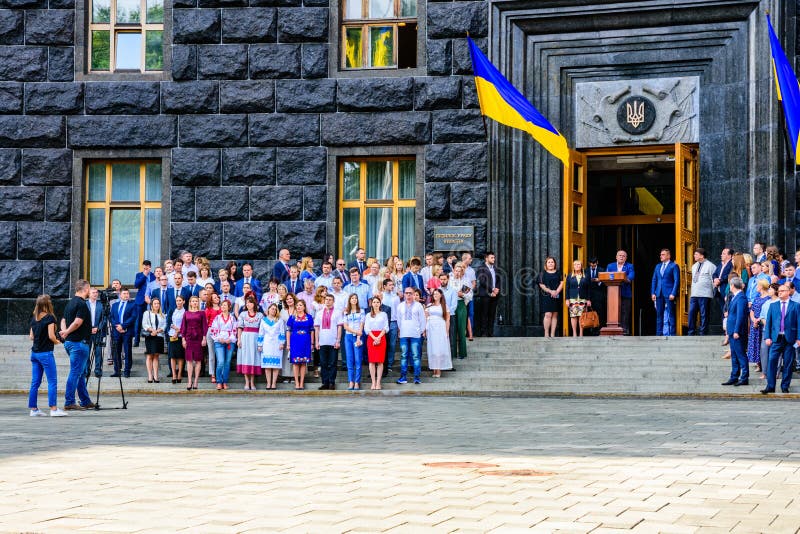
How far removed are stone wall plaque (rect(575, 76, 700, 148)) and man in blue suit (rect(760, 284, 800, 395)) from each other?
6.40 metres

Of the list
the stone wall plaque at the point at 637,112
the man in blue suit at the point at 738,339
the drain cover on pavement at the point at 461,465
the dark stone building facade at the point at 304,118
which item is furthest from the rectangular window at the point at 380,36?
the drain cover on pavement at the point at 461,465

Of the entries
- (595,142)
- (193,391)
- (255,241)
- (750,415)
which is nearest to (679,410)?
(750,415)

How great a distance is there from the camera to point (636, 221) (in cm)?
2698

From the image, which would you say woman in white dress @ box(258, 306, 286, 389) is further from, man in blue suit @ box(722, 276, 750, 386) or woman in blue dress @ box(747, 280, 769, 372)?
woman in blue dress @ box(747, 280, 769, 372)

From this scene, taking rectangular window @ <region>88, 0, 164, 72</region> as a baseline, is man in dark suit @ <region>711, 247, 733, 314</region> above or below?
below

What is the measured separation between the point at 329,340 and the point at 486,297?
3728mm

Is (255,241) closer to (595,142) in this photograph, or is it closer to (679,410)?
(595,142)

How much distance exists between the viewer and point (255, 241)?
23906mm

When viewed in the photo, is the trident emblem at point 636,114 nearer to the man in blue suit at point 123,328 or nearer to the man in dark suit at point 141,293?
the man in dark suit at point 141,293

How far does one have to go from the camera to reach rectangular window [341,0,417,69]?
24.3 metres

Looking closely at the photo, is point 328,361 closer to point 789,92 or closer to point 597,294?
point 597,294

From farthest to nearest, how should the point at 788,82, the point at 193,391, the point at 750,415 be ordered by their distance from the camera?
the point at 788,82
the point at 193,391
the point at 750,415

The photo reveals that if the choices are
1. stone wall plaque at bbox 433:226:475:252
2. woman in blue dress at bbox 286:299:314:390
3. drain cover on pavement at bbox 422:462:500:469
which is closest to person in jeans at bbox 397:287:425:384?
woman in blue dress at bbox 286:299:314:390

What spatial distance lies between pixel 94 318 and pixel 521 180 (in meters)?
8.56
